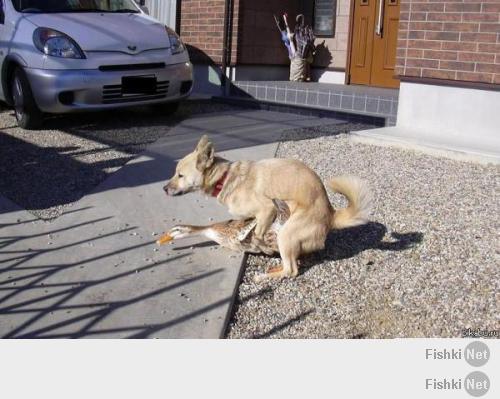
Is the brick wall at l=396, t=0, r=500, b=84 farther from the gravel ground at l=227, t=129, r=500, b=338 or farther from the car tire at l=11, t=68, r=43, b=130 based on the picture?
the car tire at l=11, t=68, r=43, b=130

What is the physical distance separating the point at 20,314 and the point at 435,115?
5.83m

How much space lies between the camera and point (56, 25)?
24.8ft

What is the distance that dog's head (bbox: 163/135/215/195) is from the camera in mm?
4055

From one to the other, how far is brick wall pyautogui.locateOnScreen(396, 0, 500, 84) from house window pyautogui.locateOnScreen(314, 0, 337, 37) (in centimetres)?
368

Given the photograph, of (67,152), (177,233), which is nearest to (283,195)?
(177,233)

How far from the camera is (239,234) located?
411 cm

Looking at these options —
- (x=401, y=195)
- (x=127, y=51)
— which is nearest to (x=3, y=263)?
(x=401, y=195)

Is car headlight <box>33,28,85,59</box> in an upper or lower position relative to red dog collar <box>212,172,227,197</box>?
upper

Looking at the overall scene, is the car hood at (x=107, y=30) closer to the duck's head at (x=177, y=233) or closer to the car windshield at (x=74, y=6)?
the car windshield at (x=74, y=6)

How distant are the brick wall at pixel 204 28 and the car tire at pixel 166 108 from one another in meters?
2.48

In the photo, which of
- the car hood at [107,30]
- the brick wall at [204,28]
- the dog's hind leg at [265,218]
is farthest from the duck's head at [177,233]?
the brick wall at [204,28]

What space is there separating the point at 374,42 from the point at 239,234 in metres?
7.69

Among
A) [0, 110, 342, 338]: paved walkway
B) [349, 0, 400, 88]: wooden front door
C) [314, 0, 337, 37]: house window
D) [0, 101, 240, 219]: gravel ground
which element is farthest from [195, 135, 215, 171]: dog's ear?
[314, 0, 337, 37]: house window

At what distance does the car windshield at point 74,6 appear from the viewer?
8047mm
